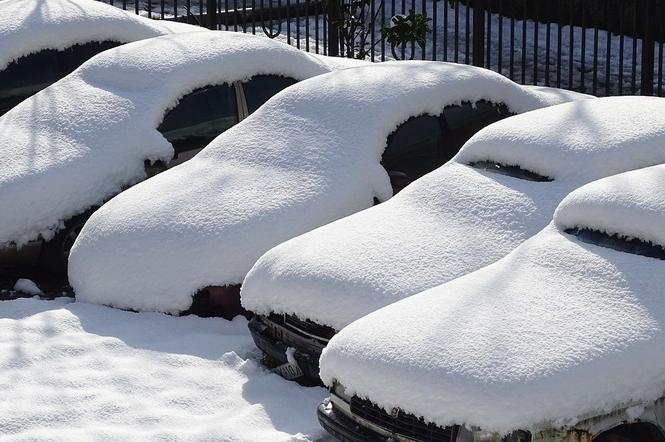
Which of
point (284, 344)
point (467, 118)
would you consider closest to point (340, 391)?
point (284, 344)

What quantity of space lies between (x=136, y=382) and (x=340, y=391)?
1.62 meters

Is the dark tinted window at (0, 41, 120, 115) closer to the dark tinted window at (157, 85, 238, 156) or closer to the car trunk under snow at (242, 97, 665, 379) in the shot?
the dark tinted window at (157, 85, 238, 156)

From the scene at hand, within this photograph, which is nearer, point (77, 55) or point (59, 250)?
point (59, 250)

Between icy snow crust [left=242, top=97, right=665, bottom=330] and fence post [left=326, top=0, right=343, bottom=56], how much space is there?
314 inches

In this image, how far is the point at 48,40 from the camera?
11742 mm

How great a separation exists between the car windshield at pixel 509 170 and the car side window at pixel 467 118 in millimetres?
1334

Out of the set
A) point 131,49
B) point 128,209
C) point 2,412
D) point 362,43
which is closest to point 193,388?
point 2,412

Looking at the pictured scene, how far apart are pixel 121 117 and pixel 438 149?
8.15 feet

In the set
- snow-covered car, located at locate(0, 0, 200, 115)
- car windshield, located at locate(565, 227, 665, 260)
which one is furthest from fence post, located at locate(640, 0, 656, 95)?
car windshield, located at locate(565, 227, 665, 260)

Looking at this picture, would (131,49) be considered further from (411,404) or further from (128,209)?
(411,404)

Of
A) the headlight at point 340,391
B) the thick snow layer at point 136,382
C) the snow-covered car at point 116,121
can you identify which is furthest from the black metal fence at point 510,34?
the headlight at point 340,391

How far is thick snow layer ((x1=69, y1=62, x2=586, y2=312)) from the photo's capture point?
846 cm

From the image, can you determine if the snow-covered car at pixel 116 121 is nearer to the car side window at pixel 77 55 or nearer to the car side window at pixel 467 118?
the car side window at pixel 77 55

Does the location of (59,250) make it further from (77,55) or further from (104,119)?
(77,55)
